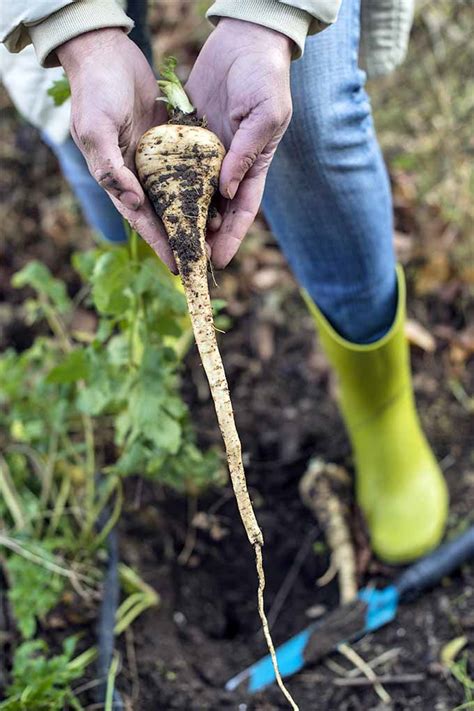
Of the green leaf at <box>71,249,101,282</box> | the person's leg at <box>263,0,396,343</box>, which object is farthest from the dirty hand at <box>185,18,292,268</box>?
the green leaf at <box>71,249,101,282</box>

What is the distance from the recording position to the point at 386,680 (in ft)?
5.00

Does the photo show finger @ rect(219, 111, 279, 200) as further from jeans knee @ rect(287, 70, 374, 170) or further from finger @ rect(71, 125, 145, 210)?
jeans knee @ rect(287, 70, 374, 170)

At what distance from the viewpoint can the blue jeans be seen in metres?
1.29

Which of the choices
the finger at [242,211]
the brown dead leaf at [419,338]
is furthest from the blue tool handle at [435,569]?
the finger at [242,211]

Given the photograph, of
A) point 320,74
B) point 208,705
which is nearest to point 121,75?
point 320,74

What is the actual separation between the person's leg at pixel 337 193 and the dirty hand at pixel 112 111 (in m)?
0.31

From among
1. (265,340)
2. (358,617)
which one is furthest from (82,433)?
(358,617)

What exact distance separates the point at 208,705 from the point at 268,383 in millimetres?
931

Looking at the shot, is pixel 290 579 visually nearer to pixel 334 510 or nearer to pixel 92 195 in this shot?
pixel 334 510

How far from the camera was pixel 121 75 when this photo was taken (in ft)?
3.39

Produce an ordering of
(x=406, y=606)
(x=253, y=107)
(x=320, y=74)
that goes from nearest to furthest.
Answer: (x=253, y=107) → (x=320, y=74) → (x=406, y=606)

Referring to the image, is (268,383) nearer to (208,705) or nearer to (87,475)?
(87,475)

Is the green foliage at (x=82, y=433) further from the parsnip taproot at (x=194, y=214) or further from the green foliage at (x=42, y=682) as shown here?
the parsnip taproot at (x=194, y=214)

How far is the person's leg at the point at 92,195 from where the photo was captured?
66.2 inches
